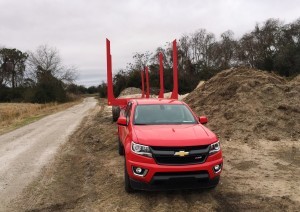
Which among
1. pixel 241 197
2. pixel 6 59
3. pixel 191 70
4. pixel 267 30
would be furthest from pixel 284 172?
pixel 6 59

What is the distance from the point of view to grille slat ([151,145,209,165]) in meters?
6.18

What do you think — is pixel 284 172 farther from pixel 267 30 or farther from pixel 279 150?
pixel 267 30

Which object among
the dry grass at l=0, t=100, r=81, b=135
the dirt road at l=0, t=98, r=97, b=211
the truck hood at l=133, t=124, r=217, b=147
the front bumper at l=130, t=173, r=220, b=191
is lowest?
the dry grass at l=0, t=100, r=81, b=135

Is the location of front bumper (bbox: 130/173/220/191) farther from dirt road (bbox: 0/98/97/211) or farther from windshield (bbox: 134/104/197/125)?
dirt road (bbox: 0/98/97/211)

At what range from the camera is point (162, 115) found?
7.97m

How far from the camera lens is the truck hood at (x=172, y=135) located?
247 inches

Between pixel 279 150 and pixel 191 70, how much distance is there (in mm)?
45215

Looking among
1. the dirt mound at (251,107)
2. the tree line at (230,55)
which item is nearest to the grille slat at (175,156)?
the dirt mound at (251,107)

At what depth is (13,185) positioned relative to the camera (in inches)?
312

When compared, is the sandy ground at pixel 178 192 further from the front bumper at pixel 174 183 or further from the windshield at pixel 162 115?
the windshield at pixel 162 115

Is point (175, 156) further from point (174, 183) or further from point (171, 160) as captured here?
point (174, 183)

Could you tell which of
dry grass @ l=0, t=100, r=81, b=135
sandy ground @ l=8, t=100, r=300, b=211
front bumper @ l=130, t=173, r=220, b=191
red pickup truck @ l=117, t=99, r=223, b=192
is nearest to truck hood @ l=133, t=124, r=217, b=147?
red pickup truck @ l=117, t=99, r=223, b=192

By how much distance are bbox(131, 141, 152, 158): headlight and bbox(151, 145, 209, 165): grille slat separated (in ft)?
0.27

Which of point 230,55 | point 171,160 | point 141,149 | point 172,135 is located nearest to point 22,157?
point 141,149
